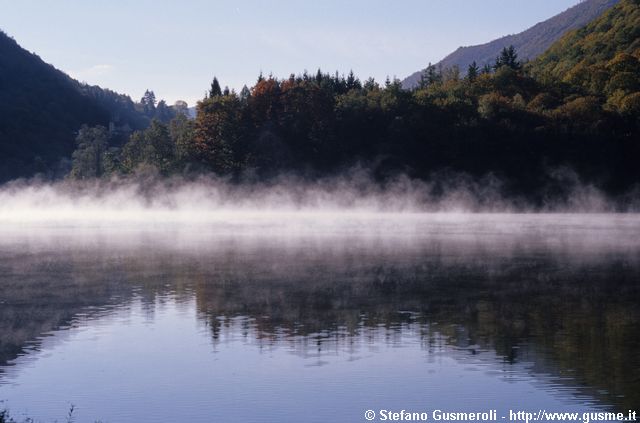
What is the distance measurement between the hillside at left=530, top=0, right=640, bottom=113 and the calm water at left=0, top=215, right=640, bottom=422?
82.5 metres

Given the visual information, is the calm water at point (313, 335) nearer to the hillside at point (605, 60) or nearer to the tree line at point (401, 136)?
the tree line at point (401, 136)

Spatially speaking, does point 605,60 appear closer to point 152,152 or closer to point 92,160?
point 152,152

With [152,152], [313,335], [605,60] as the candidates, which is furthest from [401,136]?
[313,335]

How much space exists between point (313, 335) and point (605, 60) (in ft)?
447

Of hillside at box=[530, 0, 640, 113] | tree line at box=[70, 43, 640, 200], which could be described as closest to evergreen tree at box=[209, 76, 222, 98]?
tree line at box=[70, 43, 640, 200]

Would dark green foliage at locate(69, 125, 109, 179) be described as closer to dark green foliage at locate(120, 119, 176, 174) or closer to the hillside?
dark green foliage at locate(120, 119, 176, 174)

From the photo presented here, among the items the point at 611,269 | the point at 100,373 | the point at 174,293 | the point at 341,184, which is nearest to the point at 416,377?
the point at 100,373

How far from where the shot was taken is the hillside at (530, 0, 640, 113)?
11788 cm

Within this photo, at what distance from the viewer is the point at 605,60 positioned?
14575 cm

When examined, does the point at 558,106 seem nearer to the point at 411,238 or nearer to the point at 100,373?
the point at 411,238

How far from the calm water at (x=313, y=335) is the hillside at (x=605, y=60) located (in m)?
82.5

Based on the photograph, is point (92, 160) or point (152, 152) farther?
point (92, 160)

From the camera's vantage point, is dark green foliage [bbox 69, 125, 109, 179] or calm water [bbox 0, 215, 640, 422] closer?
calm water [bbox 0, 215, 640, 422]

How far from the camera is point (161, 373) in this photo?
709 inches
